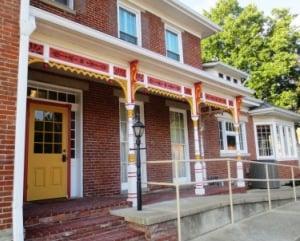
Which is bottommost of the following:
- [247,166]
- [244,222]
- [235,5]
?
[244,222]

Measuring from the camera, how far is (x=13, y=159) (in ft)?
16.6

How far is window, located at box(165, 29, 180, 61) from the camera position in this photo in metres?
12.4

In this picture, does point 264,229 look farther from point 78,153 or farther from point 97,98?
point 97,98

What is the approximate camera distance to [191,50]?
13383 millimetres

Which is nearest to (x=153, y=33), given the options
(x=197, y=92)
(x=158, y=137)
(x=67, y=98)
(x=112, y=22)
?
(x=112, y=22)

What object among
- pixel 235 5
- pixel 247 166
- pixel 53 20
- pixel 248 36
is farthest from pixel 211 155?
pixel 235 5

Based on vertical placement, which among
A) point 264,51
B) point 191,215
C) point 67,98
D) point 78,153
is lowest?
point 191,215

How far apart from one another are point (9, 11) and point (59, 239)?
3.80 m

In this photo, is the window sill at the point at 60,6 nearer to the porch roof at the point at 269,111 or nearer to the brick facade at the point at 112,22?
the brick facade at the point at 112,22

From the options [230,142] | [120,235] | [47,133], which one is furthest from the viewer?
[230,142]

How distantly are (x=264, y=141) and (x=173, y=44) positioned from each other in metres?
7.81

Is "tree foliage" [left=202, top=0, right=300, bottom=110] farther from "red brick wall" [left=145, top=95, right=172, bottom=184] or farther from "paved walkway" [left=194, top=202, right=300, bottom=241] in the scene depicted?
"paved walkway" [left=194, top=202, right=300, bottom=241]

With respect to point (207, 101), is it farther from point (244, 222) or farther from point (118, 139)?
point (244, 222)

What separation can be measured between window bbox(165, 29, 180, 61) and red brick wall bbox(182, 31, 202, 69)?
32cm
